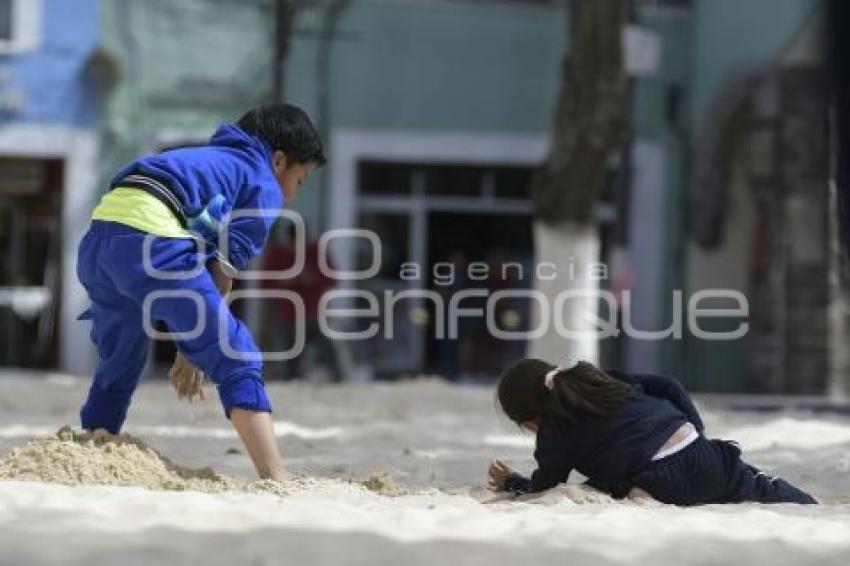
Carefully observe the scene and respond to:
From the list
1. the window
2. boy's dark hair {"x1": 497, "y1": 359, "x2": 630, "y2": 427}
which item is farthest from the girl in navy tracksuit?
the window

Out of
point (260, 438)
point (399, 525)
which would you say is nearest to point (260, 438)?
point (260, 438)

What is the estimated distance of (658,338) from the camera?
55.5 ft

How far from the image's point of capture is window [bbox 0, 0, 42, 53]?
16312mm

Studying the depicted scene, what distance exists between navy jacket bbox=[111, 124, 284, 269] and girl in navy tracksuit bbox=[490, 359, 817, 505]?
94cm

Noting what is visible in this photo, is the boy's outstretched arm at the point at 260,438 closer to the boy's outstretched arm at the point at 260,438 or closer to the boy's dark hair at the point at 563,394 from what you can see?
the boy's outstretched arm at the point at 260,438

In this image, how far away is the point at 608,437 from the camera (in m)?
4.84

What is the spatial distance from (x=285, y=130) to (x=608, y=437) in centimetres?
145

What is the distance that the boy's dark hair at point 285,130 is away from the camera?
5184mm

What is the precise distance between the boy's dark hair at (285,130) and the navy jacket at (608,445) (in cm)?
122

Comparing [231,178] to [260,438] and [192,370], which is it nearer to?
[192,370]

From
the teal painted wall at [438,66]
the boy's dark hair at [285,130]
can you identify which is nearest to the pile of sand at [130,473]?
the boy's dark hair at [285,130]

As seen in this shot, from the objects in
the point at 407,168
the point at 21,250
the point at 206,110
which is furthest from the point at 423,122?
the point at 21,250

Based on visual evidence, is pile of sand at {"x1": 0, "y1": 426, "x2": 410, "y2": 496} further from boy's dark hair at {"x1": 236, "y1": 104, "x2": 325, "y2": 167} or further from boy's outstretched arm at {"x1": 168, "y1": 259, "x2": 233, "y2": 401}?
boy's dark hair at {"x1": 236, "y1": 104, "x2": 325, "y2": 167}

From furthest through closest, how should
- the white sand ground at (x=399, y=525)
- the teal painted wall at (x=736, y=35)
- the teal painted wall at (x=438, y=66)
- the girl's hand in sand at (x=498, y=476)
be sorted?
the teal painted wall at (x=438, y=66), the teal painted wall at (x=736, y=35), the girl's hand in sand at (x=498, y=476), the white sand ground at (x=399, y=525)
